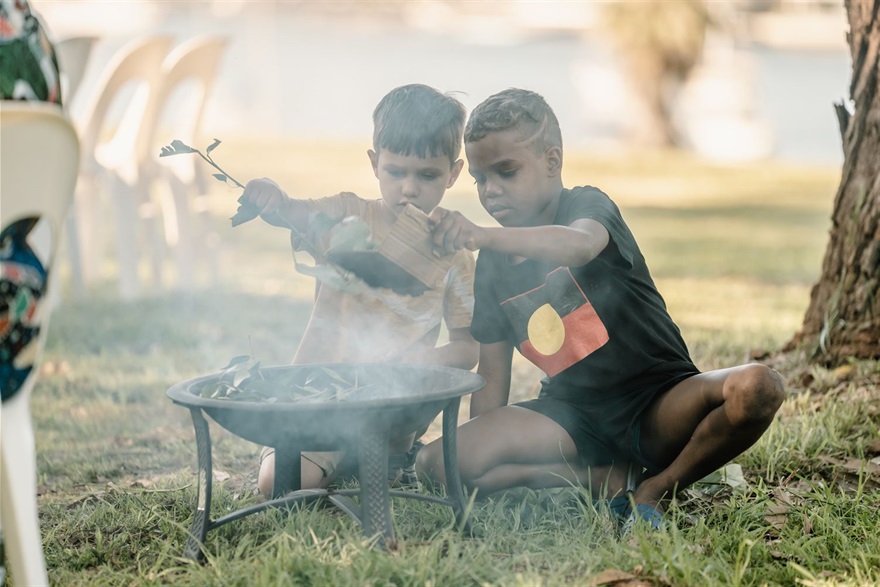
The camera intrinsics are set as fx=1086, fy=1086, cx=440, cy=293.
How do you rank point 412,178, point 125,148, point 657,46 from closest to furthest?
point 412,178 → point 125,148 → point 657,46

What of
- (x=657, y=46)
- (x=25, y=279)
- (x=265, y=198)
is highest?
(x=657, y=46)

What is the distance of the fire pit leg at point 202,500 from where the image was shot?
9.25 ft

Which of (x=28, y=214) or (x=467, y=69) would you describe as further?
(x=467, y=69)

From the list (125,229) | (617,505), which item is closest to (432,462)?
(617,505)

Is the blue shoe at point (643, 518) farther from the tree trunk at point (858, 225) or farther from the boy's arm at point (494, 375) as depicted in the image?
the tree trunk at point (858, 225)

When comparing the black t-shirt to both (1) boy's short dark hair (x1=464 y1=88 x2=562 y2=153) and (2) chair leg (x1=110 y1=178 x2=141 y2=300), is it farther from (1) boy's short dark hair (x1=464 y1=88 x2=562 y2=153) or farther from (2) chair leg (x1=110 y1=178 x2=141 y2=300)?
(2) chair leg (x1=110 y1=178 x2=141 y2=300)

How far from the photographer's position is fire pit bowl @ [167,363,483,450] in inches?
99.7

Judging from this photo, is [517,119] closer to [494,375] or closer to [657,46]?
[494,375]

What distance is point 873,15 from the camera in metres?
4.28

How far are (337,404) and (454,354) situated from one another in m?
1.04

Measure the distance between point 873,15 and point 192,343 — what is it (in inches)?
153

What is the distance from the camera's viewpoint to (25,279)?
2.20m

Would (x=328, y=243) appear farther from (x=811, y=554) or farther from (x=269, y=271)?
(x=269, y=271)

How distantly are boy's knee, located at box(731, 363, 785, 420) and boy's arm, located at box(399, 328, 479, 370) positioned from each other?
2.96 ft
